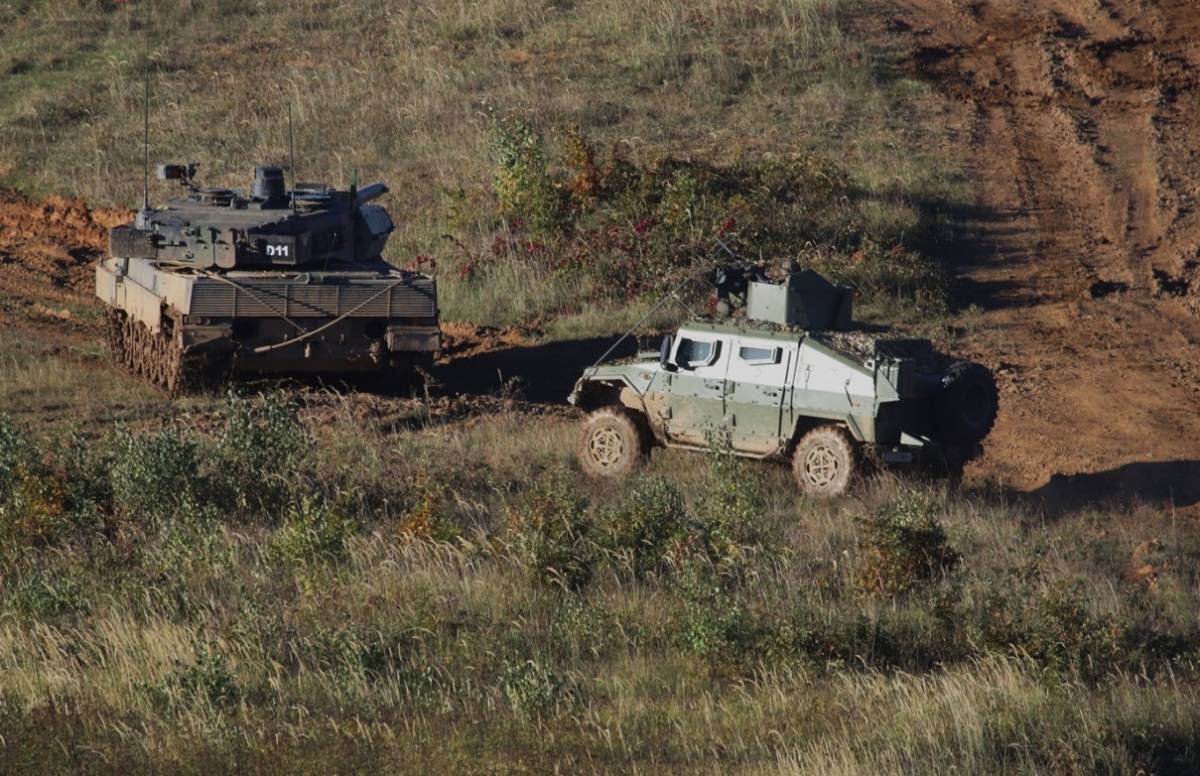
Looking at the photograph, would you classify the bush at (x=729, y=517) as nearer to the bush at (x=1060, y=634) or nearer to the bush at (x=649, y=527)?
the bush at (x=649, y=527)

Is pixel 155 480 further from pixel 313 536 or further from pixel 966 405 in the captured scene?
pixel 966 405

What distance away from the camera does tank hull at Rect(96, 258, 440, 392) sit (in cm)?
1744

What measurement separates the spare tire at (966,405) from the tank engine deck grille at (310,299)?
5.45 m

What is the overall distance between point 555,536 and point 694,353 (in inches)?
130

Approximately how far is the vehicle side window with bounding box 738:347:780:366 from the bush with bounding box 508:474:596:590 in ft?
7.74

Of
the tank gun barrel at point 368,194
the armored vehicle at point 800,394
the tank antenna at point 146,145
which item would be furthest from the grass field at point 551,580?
the tank gun barrel at point 368,194

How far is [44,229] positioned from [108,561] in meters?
16.5

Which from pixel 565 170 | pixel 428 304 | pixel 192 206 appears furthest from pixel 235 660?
pixel 565 170

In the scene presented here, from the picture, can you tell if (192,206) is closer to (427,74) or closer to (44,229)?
(44,229)

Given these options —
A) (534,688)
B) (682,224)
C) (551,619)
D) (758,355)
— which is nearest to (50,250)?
(682,224)

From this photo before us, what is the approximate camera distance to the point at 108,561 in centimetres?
1252

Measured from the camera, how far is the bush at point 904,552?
12.0 m

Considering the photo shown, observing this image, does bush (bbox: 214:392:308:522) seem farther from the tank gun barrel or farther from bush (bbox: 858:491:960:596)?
the tank gun barrel

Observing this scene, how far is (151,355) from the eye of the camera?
18703 mm
